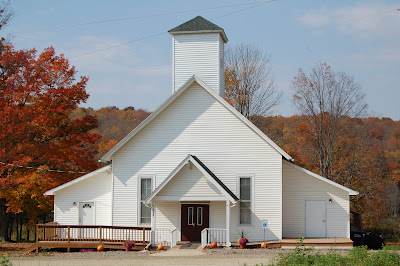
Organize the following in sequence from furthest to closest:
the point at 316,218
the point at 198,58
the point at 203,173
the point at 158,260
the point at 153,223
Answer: the point at 198,58
the point at 316,218
the point at 153,223
the point at 203,173
the point at 158,260

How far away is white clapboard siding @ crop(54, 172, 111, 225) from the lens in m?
26.9

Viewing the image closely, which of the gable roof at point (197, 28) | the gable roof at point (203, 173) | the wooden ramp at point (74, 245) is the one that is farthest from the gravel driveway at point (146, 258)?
the gable roof at point (197, 28)

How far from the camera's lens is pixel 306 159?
39.2 m

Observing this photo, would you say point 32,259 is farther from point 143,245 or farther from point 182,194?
point 182,194

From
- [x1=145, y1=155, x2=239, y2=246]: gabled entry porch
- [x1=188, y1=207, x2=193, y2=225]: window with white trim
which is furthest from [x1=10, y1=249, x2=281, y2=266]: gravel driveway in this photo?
[x1=188, y1=207, x2=193, y2=225]: window with white trim

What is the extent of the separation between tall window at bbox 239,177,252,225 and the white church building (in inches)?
1.9

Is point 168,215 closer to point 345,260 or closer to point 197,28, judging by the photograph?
point 197,28

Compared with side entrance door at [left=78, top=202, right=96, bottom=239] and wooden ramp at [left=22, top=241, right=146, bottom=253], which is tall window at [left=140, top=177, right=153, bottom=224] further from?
side entrance door at [left=78, top=202, right=96, bottom=239]

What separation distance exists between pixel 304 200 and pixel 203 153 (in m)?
5.89

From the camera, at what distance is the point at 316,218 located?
2605 cm

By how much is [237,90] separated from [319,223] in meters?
18.8

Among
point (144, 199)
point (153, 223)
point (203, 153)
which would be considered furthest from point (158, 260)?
point (203, 153)

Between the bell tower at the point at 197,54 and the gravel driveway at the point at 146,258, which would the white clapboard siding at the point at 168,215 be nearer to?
the gravel driveway at the point at 146,258

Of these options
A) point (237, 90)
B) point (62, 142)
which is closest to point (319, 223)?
point (62, 142)
